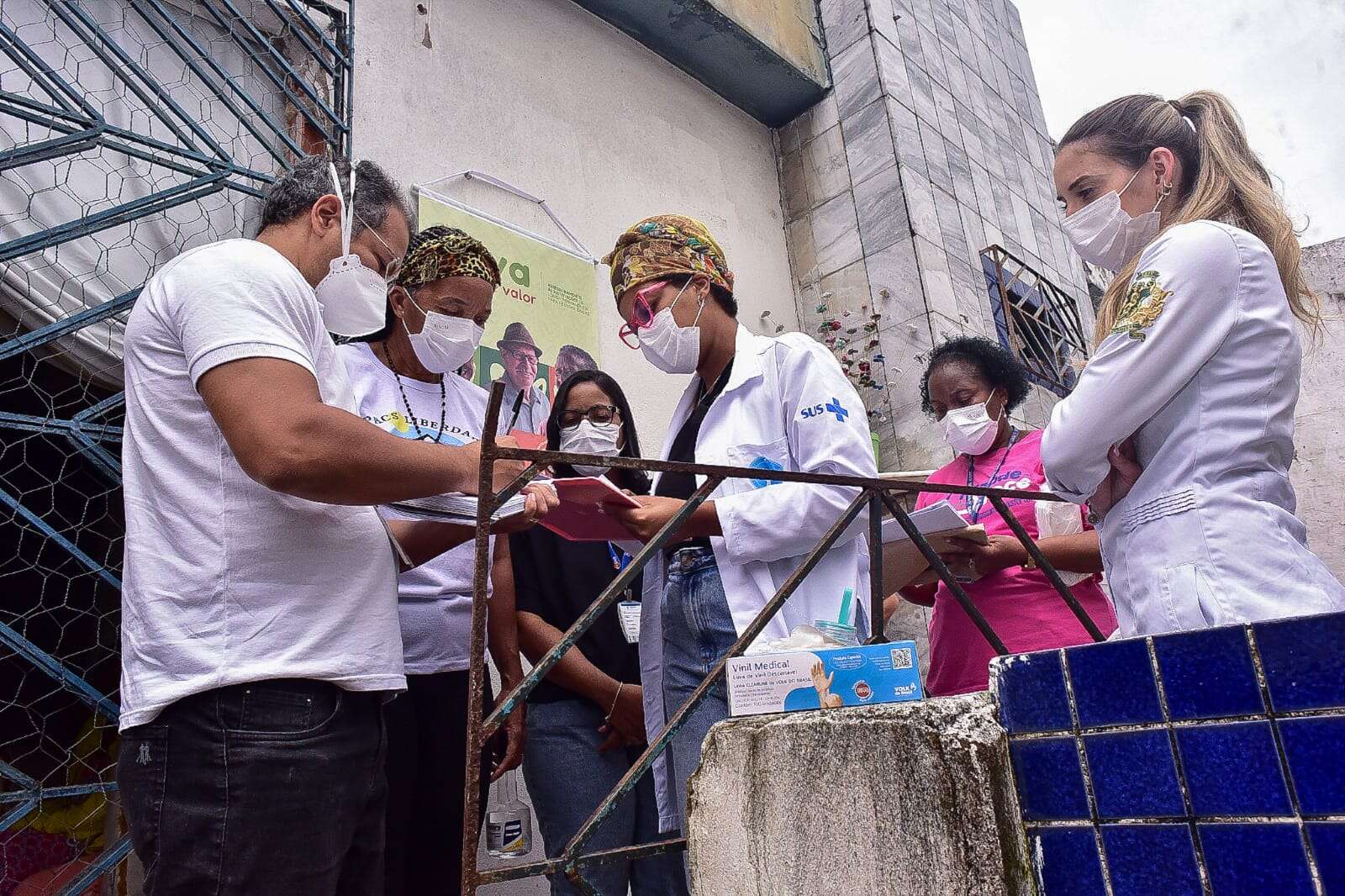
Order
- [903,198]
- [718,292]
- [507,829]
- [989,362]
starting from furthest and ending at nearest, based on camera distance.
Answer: [903,198] → [989,362] → [507,829] → [718,292]

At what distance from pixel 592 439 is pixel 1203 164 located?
1.64 metres

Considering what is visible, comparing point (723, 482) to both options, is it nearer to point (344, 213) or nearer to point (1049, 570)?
point (1049, 570)

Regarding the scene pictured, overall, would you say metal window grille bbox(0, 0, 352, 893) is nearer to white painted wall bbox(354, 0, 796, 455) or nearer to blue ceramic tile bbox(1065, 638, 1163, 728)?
white painted wall bbox(354, 0, 796, 455)

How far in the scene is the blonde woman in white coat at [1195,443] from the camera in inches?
46.4

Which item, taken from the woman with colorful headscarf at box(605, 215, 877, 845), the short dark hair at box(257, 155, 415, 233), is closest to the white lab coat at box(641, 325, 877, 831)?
the woman with colorful headscarf at box(605, 215, 877, 845)

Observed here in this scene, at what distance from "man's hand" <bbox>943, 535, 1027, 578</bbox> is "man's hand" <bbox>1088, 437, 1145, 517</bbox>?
797 mm

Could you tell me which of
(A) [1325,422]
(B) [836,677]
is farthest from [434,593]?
(A) [1325,422]

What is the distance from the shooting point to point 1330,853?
65 centimetres

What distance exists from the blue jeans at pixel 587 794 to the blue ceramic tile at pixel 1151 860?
1.46 m

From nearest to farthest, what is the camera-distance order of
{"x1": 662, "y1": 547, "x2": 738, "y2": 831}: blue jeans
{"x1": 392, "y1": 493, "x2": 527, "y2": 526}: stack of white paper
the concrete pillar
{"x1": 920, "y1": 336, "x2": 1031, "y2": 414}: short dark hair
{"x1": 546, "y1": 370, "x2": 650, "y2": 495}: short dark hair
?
{"x1": 392, "y1": 493, "x2": 527, "y2": 526}: stack of white paper → {"x1": 662, "y1": 547, "x2": 738, "y2": 831}: blue jeans → {"x1": 546, "y1": 370, "x2": 650, "y2": 495}: short dark hair → {"x1": 920, "y1": 336, "x2": 1031, "y2": 414}: short dark hair → the concrete pillar

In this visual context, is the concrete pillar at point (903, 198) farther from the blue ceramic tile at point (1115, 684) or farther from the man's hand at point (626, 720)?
the blue ceramic tile at point (1115, 684)

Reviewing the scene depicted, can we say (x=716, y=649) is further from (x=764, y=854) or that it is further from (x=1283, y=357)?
(x=1283, y=357)

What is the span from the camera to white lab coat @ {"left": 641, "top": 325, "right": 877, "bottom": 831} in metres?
1.77

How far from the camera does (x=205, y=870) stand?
3.97ft
